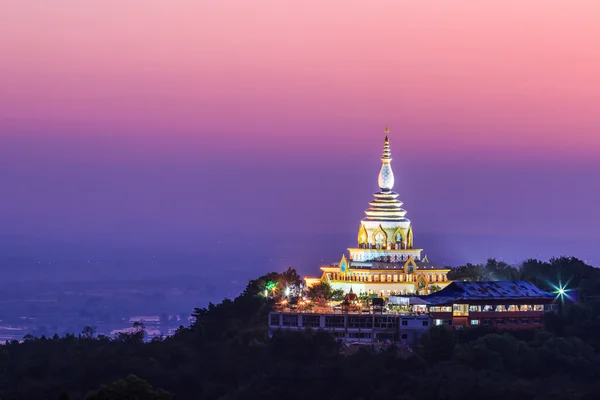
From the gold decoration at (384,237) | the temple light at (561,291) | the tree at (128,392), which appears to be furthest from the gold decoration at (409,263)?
the tree at (128,392)

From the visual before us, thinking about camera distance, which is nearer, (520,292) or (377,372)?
(377,372)

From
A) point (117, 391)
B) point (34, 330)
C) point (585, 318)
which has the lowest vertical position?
point (117, 391)

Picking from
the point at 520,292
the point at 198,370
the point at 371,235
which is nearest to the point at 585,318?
the point at 520,292

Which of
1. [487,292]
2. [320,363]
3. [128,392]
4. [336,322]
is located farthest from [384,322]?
[128,392]

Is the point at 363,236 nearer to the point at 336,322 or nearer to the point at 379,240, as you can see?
the point at 379,240

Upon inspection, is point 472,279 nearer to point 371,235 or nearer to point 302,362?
point 371,235

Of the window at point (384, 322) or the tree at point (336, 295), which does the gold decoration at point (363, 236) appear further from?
the window at point (384, 322)

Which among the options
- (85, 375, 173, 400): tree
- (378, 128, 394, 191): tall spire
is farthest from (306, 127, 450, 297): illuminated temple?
(85, 375, 173, 400): tree
